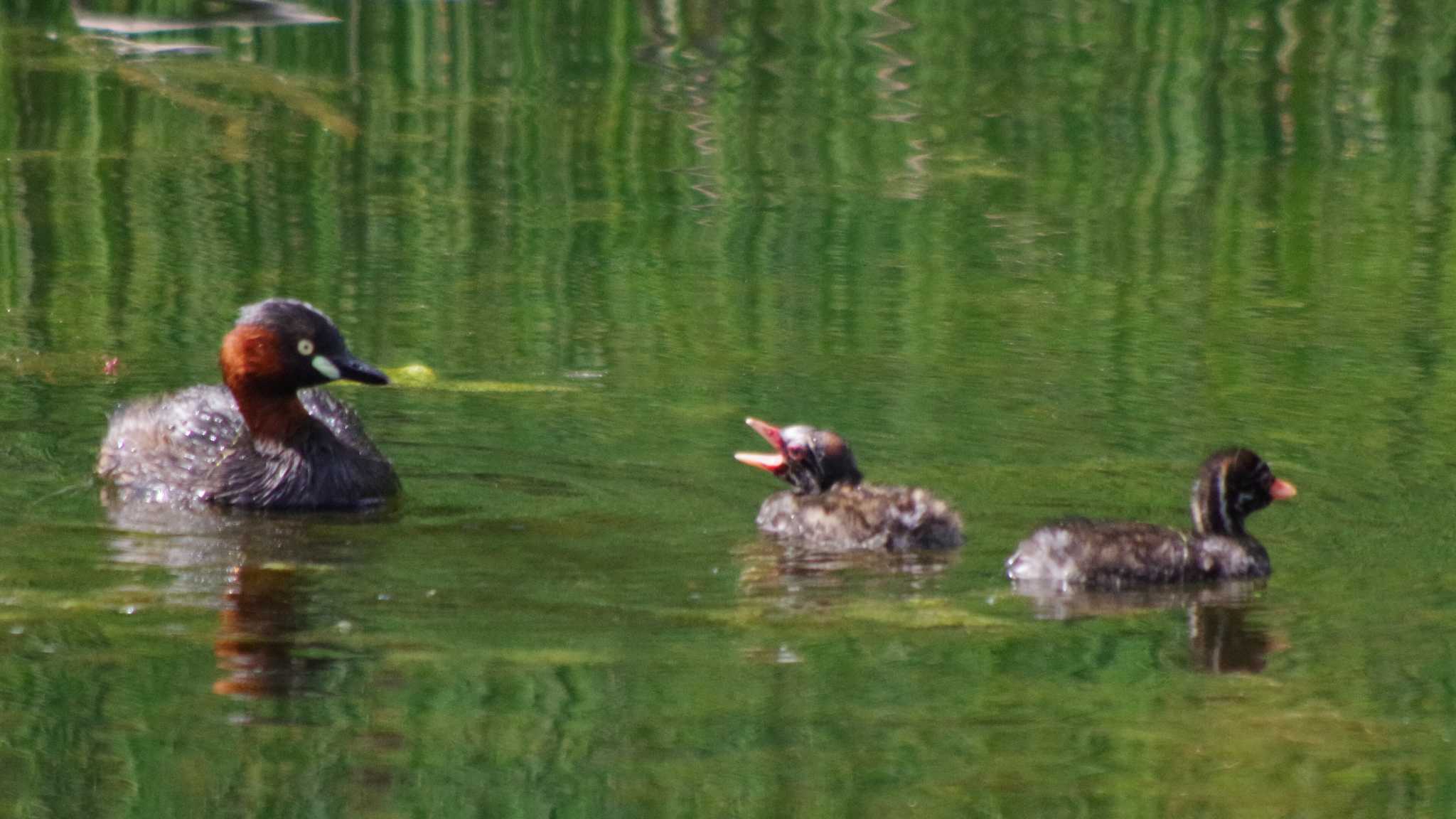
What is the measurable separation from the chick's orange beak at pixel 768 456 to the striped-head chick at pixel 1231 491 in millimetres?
→ 1364

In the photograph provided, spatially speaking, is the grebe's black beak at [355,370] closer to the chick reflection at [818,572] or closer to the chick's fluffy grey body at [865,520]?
the chick's fluffy grey body at [865,520]

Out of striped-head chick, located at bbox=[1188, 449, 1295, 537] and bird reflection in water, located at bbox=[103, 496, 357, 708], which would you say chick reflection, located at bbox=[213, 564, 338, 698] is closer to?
bird reflection in water, located at bbox=[103, 496, 357, 708]

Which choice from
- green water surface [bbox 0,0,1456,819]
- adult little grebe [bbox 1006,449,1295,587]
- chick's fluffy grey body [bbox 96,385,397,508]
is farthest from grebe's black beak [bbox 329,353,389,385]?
adult little grebe [bbox 1006,449,1295,587]

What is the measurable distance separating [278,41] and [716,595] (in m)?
10.6

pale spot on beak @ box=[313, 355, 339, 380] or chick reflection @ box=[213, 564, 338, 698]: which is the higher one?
pale spot on beak @ box=[313, 355, 339, 380]

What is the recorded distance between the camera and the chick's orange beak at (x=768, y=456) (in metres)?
8.84

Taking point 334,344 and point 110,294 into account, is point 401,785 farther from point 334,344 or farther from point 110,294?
point 110,294

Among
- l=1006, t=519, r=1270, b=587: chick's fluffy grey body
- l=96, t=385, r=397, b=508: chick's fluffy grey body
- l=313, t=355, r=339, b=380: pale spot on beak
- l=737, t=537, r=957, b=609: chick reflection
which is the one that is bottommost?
l=96, t=385, r=397, b=508: chick's fluffy grey body

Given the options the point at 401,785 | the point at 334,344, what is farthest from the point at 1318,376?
the point at 401,785

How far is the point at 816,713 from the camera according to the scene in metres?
6.38

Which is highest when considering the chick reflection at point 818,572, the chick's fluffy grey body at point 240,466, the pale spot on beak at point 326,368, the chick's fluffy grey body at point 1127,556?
the pale spot on beak at point 326,368

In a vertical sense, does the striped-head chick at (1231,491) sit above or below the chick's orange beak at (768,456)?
above

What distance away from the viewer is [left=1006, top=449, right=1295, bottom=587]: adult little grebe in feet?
25.3

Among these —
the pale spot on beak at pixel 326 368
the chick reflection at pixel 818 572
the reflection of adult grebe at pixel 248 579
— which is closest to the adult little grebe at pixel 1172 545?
the chick reflection at pixel 818 572
